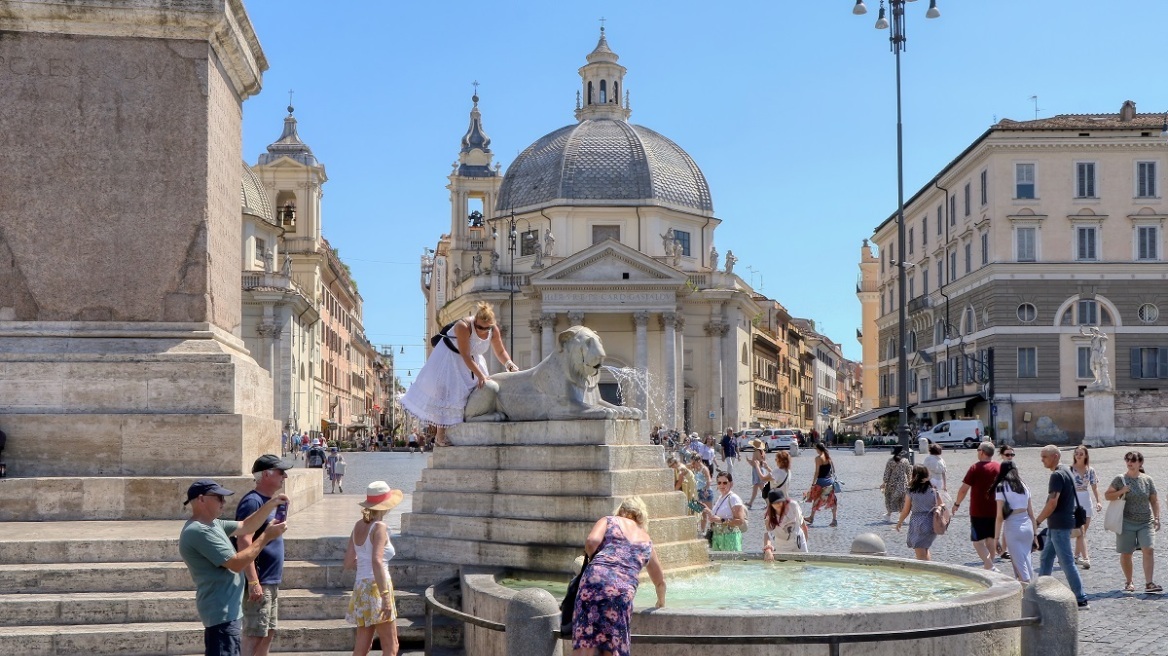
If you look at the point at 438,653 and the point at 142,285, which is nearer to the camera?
the point at 438,653

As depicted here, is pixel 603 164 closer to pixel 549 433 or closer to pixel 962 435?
pixel 962 435

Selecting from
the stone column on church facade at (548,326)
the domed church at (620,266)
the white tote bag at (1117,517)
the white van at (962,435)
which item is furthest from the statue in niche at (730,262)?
the white tote bag at (1117,517)

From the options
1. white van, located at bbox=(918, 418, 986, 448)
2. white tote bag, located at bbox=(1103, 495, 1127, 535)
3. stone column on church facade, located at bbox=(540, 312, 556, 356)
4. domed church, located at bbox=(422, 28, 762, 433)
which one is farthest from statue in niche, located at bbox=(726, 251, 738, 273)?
white tote bag, located at bbox=(1103, 495, 1127, 535)

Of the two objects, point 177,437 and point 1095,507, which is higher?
point 177,437

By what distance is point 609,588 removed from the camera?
6078mm

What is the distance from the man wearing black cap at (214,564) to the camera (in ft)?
19.4

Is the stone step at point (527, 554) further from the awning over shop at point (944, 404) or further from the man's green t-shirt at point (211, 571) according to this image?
the awning over shop at point (944, 404)

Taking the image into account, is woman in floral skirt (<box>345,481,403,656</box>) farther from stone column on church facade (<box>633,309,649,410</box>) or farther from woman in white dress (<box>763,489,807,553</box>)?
stone column on church facade (<box>633,309,649,410</box>)

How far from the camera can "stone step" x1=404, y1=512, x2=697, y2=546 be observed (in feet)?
26.9

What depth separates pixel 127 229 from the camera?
33.8 ft

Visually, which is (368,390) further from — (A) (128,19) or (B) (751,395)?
(A) (128,19)

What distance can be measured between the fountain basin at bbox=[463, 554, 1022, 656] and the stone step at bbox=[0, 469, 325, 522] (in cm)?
263

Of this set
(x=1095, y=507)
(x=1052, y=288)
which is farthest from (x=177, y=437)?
(x=1052, y=288)

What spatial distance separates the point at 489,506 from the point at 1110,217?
175 ft
